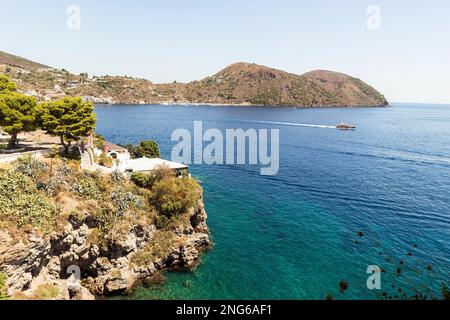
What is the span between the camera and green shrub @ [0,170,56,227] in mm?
26267

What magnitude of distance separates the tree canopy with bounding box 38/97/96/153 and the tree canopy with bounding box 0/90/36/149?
1562mm

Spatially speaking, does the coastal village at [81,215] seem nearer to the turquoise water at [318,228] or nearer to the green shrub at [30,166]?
the green shrub at [30,166]

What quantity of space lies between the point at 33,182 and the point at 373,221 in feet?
162

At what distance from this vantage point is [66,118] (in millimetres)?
38406

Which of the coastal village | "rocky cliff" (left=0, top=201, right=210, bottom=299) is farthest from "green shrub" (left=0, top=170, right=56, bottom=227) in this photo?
"rocky cliff" (left=0, top=201, right=210, bottom=299)

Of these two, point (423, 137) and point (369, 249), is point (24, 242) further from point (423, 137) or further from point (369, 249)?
point (423, 137)

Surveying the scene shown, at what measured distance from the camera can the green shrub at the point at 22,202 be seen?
2627 centimetres

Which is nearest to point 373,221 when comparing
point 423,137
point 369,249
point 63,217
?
point 369,249

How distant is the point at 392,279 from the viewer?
3366 centimetres

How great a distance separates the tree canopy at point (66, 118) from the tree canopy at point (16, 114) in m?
1.56

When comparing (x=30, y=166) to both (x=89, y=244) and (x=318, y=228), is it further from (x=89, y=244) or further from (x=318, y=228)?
(x=318, y=228)

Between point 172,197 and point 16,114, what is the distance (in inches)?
965

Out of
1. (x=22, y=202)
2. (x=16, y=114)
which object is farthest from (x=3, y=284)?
(x=16, y=114)

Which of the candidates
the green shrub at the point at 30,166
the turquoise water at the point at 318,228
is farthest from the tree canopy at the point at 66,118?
the turquoise water at the point at 318,228
